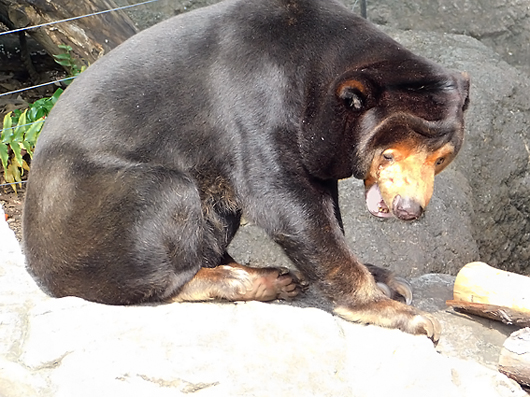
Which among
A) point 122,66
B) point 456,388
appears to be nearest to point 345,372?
point 456,388

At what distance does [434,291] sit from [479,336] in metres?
0.77

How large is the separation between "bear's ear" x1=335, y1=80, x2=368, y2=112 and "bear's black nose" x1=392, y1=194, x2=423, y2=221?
54cm

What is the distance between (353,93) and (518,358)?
159 cm

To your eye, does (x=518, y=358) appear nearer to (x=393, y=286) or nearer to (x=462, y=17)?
(x=393, y=286)

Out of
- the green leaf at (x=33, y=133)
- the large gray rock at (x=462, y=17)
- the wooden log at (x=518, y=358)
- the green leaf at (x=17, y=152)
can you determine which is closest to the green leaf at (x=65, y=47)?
the green leaf at (x=33, y=133)

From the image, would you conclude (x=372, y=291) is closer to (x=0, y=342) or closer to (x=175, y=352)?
(x=175, y=352)

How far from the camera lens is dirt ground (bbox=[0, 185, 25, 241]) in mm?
7020

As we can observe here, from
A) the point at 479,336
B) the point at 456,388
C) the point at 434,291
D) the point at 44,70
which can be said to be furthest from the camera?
the point at 44,70

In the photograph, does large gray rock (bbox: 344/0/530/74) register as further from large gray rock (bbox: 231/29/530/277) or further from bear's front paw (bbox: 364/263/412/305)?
bear's front paw (bbox: 364/263/412/305)

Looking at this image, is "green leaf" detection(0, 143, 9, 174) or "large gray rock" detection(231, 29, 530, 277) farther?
"green leaf" detection(0, 143, 9, 174)

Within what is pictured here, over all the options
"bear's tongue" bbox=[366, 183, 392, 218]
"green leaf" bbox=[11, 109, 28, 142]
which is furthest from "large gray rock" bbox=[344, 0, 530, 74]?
"bear's tongue" bbox=[366, 183, 392, 218]

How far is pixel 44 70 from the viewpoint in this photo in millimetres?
9195

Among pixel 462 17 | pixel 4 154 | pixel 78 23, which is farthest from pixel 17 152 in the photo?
pixel 462 17

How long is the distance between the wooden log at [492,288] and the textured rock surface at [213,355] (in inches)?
21.8
